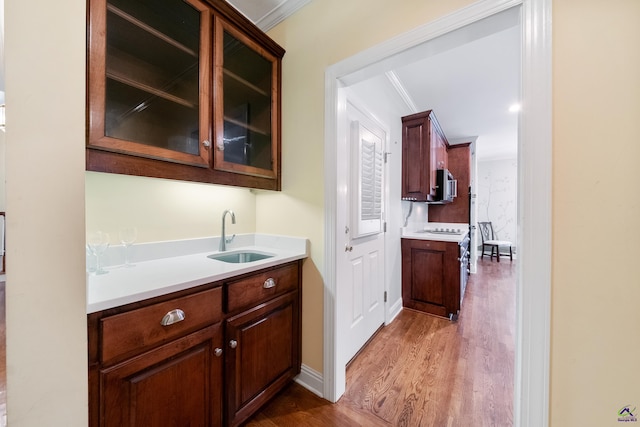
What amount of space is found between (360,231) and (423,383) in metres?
1.13

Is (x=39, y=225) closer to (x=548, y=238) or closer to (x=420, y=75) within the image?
(x=548, y=238)

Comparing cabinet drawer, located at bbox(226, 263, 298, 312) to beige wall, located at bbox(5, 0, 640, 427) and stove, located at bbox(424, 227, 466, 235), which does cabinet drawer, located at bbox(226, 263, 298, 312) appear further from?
stove, located at bbox(424, 227, 466, 235)

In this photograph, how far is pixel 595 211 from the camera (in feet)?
2.75

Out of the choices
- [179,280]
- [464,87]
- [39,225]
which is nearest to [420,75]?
[464,87]

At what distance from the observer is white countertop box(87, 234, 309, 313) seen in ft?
2.79

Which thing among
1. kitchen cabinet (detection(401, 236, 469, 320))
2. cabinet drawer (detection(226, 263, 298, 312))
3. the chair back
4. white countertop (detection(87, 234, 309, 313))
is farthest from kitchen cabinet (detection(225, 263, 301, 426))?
the chair back

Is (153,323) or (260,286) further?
(260,286)

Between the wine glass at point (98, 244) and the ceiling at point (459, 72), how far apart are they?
1.57m

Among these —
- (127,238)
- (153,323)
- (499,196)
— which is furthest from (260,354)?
(499,196)

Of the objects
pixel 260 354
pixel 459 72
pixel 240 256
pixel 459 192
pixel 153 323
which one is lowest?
pixel 260 354

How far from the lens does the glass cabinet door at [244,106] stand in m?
1.35

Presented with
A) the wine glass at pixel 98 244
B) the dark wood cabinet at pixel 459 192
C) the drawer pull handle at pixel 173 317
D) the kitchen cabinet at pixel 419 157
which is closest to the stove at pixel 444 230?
the dark wood cabinet at pixel 459 192

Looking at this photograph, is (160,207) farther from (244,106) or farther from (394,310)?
(394,310)

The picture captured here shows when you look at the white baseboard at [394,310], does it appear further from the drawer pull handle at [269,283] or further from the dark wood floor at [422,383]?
the drawer pull handle at [269,283]
